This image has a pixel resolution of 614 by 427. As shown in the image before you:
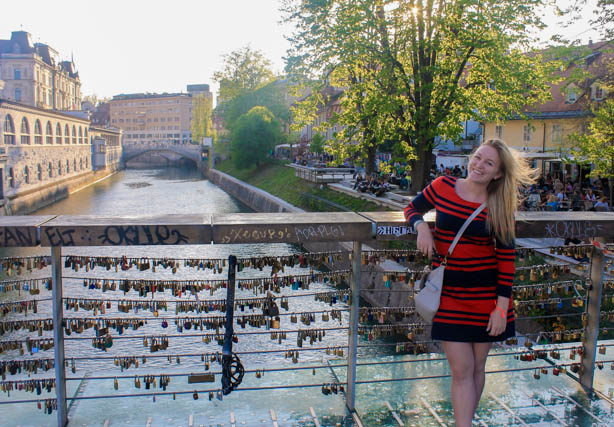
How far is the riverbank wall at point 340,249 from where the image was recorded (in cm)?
1409

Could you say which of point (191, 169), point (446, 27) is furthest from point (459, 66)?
point (191, 169)

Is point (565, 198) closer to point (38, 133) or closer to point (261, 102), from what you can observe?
point (38, 133)

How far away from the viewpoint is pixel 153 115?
454ft

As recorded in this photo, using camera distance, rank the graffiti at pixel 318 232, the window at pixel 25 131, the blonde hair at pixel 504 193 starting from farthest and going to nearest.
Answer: the window at pixel 25 131 < the graffiti at pixel 318 232 < the blonde hair at pixel 504 193

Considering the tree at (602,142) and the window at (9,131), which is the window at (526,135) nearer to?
the tree at (602,142)

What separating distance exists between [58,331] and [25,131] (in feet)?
137

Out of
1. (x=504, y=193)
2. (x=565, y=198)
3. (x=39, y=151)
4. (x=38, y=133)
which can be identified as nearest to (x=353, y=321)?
(x=504, y=193)

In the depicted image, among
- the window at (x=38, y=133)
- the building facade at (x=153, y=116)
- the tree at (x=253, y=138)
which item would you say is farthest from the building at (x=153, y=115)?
the window at (x=38, y=133)

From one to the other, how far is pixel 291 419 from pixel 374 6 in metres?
17.4

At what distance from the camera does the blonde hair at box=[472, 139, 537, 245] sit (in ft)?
10.8

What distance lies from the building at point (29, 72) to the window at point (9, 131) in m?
39.7

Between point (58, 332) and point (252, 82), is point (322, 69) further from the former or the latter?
point (252, 82)

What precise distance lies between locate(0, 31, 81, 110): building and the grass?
37616 millimetres

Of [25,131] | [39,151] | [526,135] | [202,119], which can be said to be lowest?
[39,151]
